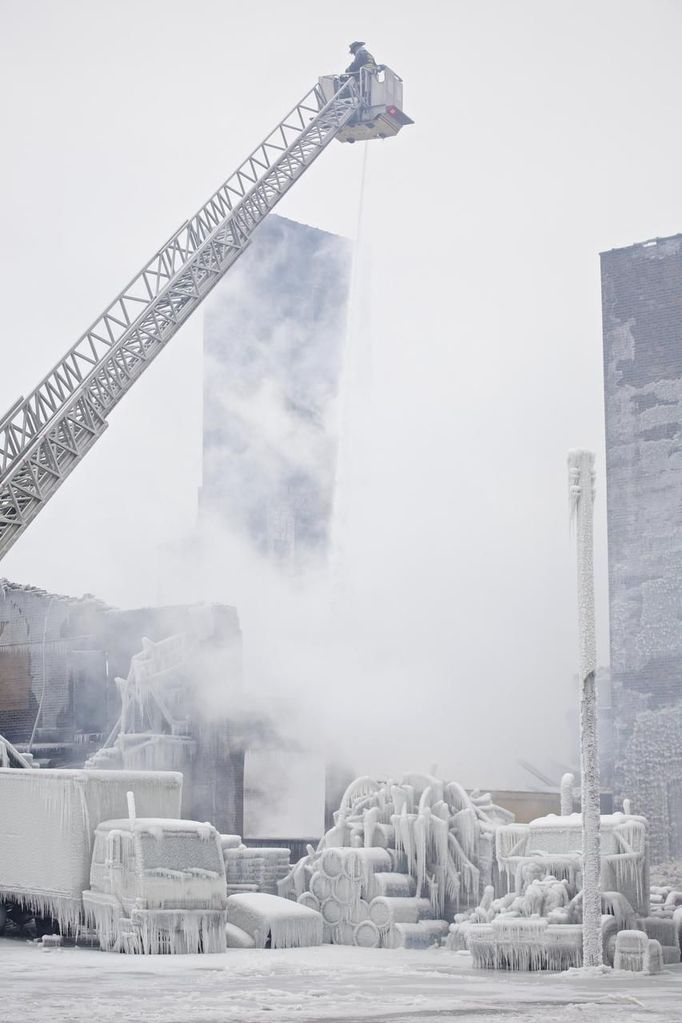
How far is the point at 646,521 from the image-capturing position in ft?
169

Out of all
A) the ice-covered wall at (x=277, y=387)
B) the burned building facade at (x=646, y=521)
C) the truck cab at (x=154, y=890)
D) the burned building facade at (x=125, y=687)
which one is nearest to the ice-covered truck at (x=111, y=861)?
the truck cab at (x=154, y=890)

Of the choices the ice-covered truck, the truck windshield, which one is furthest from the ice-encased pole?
the truck windshield

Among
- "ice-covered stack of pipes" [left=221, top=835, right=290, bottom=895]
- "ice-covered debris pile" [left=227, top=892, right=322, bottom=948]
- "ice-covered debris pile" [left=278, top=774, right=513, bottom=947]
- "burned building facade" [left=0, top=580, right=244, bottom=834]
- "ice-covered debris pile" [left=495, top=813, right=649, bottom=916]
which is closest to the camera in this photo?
"ice-covered debris pile" [left=495, top=813, right=649, bottom=916]

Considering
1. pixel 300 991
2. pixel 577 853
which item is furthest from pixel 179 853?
pixel 300 991

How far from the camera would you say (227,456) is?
70.2m

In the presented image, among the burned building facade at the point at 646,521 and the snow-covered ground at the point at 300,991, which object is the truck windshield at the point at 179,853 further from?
the burned building facade at the point at 646,521

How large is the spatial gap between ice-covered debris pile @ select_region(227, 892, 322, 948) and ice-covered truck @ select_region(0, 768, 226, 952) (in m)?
1.54

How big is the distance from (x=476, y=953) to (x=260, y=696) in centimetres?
3081

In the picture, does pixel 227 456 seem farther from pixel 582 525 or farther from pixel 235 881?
pixel 582 525

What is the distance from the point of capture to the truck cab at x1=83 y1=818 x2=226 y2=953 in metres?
22.9

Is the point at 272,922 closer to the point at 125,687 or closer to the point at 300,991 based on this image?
the point at 300,991

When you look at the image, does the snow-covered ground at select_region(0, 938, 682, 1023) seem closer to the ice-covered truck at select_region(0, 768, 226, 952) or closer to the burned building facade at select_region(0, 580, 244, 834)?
the ice-covered truck at select_region(0, 768, 226, 952)

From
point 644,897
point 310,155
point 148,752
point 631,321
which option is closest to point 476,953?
point 644,897

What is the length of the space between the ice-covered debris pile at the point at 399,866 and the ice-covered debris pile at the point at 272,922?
124cm
